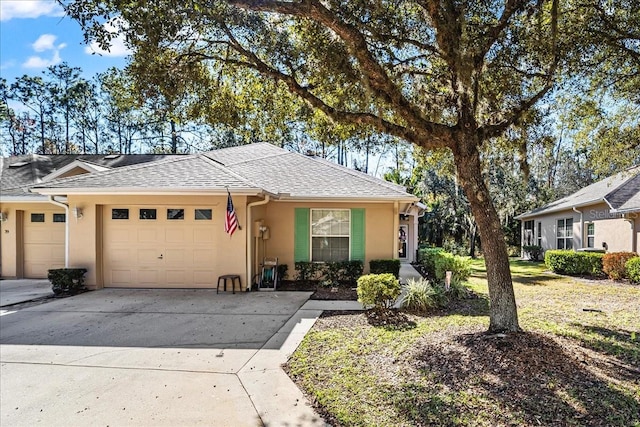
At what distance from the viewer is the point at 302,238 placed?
11164 mm

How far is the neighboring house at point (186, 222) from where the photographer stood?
9.67 metres

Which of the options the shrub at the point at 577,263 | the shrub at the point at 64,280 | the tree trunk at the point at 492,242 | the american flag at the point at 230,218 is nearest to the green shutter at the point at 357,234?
the american flag at the point at 230,218

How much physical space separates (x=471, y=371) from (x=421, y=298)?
3.22m

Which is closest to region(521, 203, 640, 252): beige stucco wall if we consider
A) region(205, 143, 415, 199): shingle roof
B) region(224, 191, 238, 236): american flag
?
region(205, 143, 415, 199): shingle roof

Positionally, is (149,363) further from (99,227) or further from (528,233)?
(528,233)

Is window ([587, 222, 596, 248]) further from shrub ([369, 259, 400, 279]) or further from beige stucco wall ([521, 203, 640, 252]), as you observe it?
shrub ([369, 259, 400, 279])

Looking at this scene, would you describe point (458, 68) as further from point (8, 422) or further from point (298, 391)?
point (8, 422)

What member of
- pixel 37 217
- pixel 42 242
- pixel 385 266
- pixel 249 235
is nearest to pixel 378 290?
pixel 385 266

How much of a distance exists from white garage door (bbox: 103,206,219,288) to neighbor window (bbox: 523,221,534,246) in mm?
22124

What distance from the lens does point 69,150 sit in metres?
33.4

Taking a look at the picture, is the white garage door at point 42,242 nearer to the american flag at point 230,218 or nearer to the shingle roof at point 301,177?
the shingle roof at point 301,177

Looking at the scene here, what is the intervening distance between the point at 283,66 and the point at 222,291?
5969 mm

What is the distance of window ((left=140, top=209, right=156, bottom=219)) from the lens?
10125 mm

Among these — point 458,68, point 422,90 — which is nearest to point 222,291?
point 422,90
